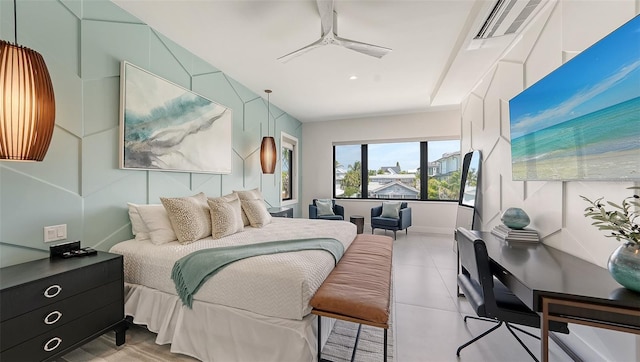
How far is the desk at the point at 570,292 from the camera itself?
1.04 meters

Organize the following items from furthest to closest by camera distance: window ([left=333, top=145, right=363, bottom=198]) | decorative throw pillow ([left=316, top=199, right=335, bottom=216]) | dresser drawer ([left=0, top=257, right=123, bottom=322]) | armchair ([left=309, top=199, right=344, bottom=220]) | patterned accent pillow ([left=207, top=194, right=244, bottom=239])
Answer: window ([left=333, top=145, right=363, bottom=198]) → decorative throw pillow ([left=316, top=199, right=335, bottom=216]) → armchair ([left=309, top=199, right=344, bottom=220]) → patterned accent pillow ([left=207, top=194, right=244, bottom=239]) → dresser drawer ([left=0, top=257, right=123, bottom=322])

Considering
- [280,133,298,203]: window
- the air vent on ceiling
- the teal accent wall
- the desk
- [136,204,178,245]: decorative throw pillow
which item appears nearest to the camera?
the desk

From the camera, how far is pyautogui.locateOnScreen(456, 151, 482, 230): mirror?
3558mm

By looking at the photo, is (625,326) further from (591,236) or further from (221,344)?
(221,344)

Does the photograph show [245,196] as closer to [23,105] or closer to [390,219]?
[23,105]

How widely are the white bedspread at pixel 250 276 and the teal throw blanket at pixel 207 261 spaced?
0.16 ft

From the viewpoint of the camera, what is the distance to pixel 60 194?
183 centimetres

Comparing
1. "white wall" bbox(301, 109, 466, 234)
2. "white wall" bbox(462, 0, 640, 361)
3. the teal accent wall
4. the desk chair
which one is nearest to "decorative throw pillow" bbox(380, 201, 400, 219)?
"white wall" bbox(301, 109, 466, 234)

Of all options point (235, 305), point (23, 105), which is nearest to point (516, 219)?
point (235, 305)

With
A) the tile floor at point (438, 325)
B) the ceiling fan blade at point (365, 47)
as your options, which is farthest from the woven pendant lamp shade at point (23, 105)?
the tile floor at point (438, 325)

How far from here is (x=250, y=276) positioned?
1606 millimetres

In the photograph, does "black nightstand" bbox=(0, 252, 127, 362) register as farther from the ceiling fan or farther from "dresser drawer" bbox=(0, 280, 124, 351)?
the ceiling fan

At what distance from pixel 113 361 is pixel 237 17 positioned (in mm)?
2973

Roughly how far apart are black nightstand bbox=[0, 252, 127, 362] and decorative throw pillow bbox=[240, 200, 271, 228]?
1.40 meters
